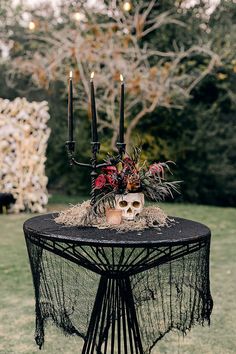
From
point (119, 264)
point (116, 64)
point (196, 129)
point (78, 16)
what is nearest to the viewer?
point (119, 264)

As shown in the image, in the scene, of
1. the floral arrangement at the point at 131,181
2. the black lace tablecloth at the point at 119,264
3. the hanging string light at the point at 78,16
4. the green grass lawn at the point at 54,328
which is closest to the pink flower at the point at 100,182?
the floral arrangement at the point at 131,181

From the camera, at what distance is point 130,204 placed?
2.51 metres

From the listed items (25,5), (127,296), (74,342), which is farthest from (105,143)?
(127,296)

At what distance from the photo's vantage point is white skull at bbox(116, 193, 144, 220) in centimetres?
250

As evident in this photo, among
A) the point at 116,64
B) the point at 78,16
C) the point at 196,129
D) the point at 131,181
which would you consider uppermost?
the point at 78,16

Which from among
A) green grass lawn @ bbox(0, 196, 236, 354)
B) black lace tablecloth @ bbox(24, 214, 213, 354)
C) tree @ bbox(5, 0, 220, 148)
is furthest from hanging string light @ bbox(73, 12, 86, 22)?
black lace tablecloth @ bbox(24, 214, 213, 354)

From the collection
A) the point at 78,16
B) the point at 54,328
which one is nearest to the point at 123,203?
the point at 54,328

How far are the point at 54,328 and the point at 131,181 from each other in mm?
1531

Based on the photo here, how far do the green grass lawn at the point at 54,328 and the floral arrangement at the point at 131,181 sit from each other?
3.78 feet

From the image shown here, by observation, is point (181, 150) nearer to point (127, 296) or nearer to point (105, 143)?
point (105, 143)

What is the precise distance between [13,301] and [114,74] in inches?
233

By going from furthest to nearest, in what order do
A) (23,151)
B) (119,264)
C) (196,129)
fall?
(196,129), (23,151), (119,264)

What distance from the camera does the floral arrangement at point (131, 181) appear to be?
2535 millimetres

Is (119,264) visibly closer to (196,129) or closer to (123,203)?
(123,203)
